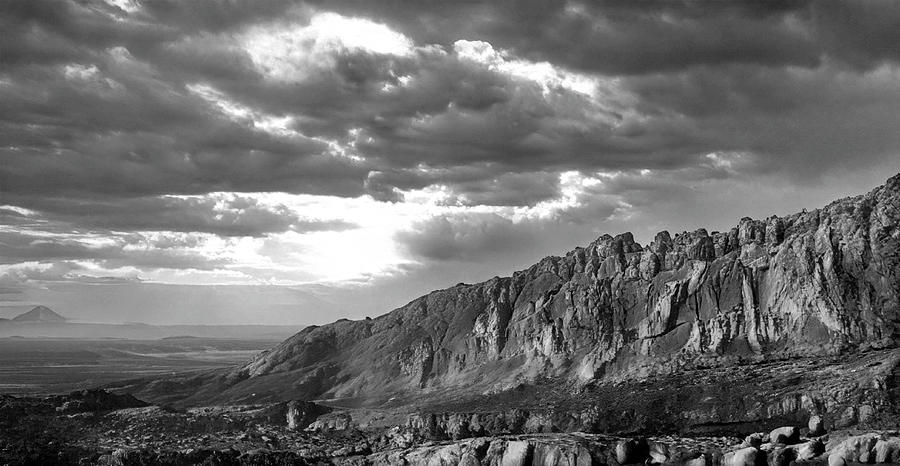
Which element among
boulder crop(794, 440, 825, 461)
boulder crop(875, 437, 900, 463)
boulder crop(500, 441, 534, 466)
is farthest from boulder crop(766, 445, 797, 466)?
boulder crop(500, 441, 534, 466)

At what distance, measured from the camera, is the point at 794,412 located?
6663 inches

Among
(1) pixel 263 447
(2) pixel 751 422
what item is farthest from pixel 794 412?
(1) pixel 263 447

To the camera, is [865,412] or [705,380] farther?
[705,380]


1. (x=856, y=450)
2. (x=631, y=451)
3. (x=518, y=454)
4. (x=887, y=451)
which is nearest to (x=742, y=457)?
(x=856, y=450)

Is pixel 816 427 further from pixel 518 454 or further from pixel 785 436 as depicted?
pixel 518 454

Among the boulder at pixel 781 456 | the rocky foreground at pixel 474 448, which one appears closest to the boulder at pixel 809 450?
the rocky foreground at pixel 474 448

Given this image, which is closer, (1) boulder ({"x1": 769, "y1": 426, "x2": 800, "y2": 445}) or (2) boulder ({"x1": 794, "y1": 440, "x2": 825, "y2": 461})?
(2) boulder ({"x1": 794, "y1": 440, "x2": 825, "y2": 461})

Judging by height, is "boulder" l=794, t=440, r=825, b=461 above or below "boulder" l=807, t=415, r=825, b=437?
below

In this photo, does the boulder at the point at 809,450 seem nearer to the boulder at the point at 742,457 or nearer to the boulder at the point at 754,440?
the boulder at the point at 742,457

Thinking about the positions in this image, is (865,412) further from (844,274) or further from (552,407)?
(552,407)

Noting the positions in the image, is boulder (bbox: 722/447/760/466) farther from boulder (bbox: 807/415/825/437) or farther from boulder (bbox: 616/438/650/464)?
boulder (bbox: 807/415/825/437)

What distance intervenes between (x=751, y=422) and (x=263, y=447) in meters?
115

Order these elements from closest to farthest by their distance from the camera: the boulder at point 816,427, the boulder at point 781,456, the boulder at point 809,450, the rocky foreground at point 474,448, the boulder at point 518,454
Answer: the boulder at point 781,456 < the boulder at point 809,450 < the rocky foreground at point 474,448 < the boulder at point 518,454 < the boulder at point 816,427

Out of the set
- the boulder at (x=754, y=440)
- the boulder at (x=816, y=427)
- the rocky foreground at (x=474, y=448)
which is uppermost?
the boulder at (x=816, y=427)
